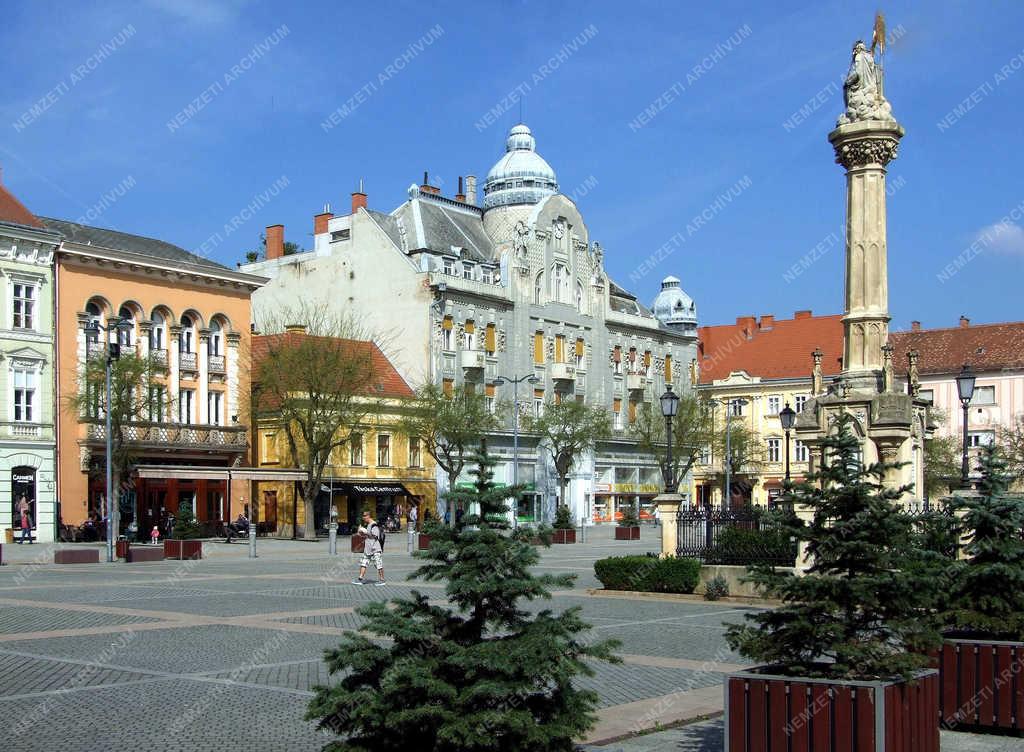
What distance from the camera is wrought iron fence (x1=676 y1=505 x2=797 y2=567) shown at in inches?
907

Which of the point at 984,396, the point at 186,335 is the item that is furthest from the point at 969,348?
the point at 186,335

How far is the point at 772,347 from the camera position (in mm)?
90938

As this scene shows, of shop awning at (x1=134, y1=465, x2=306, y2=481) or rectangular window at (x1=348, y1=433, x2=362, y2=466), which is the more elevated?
rectangular window at (x1=348, y1=433, x2=362, y2=466)

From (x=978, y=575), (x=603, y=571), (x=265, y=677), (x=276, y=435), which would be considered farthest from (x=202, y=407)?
(x=978, y=575)

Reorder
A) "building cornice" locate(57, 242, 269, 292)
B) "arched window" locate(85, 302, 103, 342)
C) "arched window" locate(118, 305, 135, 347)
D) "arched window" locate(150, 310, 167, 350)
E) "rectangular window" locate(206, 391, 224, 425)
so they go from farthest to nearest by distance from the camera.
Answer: "rectangular window" locate(206, 391, 224, 425)
"arched window" locate(150, 310, 167, 350)
"arched window" locate(118, 305, 135, 347)
"arched window" locate(85, 302, 103, 342)
"building cornice" locate(57, 242, 269, 292)

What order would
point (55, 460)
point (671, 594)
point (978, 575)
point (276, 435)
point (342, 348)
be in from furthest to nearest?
1. point (276, 435)
2. point (342, 348)
3. point (55, 460)
4. point (671, 594)
5. point (978, 575)

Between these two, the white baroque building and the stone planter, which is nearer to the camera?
the stone planter

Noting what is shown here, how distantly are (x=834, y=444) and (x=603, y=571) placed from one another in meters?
17.1

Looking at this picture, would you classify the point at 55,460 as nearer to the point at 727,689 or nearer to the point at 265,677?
the point at 265,677

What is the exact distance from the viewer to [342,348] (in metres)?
55.0

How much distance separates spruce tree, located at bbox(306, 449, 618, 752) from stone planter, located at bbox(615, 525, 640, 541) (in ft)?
157

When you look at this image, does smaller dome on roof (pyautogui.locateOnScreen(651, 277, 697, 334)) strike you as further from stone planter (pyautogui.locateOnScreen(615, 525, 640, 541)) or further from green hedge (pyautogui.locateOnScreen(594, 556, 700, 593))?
green hedge (pyautogui.locateOnScreen(594, 556, 700, 593))

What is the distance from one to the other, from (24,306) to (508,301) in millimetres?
28505

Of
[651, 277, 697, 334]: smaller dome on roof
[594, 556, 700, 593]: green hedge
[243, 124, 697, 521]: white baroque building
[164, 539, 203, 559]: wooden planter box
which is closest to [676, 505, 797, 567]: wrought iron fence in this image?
[594, 556, 700, 593]: green hedge
